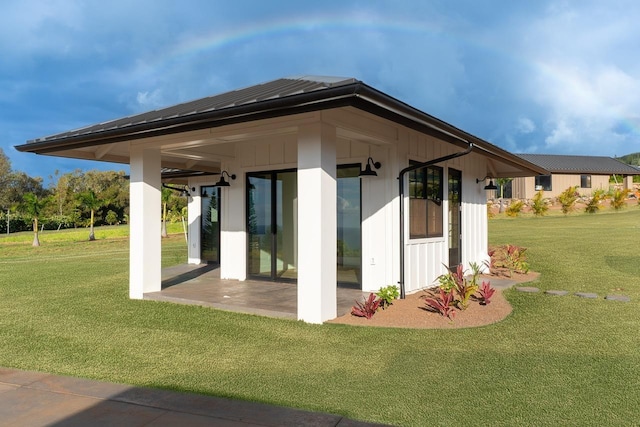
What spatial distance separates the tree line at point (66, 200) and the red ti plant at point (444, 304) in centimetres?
2781

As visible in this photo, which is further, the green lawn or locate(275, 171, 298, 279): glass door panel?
locate(275, 171, 298, 279): glass door panel

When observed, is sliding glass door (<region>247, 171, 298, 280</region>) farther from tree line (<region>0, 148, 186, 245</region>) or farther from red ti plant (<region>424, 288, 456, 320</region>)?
tree line (<region>0, 148, 186, 245</region>)

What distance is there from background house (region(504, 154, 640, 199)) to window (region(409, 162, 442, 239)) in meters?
29.0

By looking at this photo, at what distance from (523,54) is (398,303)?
66.7 feet

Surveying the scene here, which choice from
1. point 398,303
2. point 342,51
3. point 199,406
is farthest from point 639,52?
point 199,406

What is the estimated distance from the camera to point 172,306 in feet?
21.9

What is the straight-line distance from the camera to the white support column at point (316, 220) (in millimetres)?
5441

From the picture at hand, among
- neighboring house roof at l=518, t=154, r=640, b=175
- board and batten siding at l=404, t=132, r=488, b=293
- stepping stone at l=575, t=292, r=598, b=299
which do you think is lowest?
stepping stone at l=575, t=292, r=598, b=299

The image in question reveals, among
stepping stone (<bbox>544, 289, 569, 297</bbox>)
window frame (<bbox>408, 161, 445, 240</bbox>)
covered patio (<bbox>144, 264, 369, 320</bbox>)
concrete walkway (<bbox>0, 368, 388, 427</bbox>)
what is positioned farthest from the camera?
window frame (<bbox>408, 161, 445, 240</bbox>)

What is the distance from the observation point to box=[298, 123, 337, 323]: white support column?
17.9 ft

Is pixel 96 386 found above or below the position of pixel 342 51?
below

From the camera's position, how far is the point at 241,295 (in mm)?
7219

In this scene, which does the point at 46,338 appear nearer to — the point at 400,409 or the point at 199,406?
the point at 199,406

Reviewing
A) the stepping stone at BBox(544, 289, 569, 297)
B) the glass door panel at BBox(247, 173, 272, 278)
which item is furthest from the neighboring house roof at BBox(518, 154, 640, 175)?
the glass door panel at BBox(247, 173, 272, 278)
